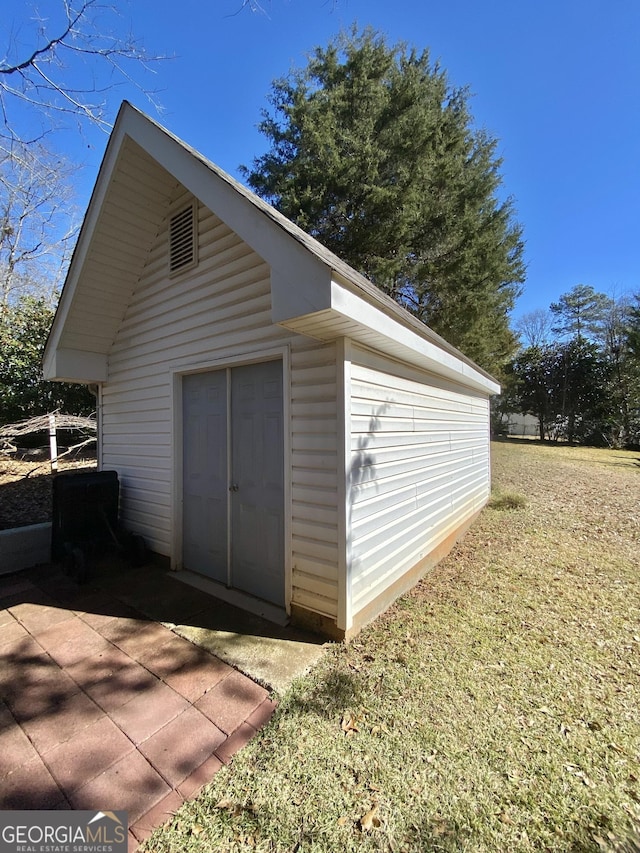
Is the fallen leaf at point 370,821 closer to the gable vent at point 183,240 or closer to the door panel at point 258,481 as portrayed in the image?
the door panel at point 258,481

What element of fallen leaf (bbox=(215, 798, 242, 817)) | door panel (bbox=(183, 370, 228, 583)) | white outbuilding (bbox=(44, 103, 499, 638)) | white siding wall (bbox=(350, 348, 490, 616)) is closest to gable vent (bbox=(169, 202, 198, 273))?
white outbuilding (bbox=(44, 103, 499, 638))

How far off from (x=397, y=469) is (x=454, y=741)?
7.15 ft

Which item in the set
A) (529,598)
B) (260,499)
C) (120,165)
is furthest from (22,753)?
(120,165)

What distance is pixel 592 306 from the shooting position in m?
25.7

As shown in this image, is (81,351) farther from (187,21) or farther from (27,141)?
(187,21)

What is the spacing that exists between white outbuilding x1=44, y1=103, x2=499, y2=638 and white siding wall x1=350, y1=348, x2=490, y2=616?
0.08 ft

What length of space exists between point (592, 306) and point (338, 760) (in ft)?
107

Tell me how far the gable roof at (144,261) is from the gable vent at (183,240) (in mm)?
284

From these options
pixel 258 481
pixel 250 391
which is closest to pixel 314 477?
pixel 258 481

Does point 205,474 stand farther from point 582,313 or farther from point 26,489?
point 582,313

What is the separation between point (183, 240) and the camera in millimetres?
4109

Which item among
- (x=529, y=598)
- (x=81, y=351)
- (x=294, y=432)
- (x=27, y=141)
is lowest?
(x=529, y=598)

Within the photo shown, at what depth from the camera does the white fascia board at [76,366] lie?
4816 mm

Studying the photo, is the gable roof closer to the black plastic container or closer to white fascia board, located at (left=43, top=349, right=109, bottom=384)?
white fascia board, located at (left=43, top=349, right=109, bottom=384)
